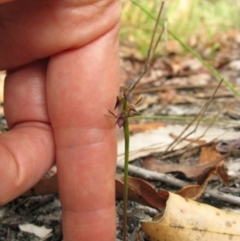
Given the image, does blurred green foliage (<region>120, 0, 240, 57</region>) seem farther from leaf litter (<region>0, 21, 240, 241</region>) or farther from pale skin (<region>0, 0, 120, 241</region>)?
pale skin (<region>0, 0, 120, 241</region>)

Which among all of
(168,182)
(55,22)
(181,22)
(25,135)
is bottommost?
(181,22)

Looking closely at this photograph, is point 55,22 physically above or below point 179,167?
above

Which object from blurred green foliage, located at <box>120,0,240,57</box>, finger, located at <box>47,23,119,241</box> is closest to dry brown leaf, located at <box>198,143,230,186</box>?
finger, located at <box>47,23,119,241</box>

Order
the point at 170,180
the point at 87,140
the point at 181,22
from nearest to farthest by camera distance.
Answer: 1. the point at 87,140
2. the point at 170,180
3. the point at 181,22

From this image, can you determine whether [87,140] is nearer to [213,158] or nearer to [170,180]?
[170,180]

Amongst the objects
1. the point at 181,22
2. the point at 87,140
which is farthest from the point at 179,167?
the point at 181,22

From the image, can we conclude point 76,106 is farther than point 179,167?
No

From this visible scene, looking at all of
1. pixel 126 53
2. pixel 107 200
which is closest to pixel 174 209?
pixel 107 200
